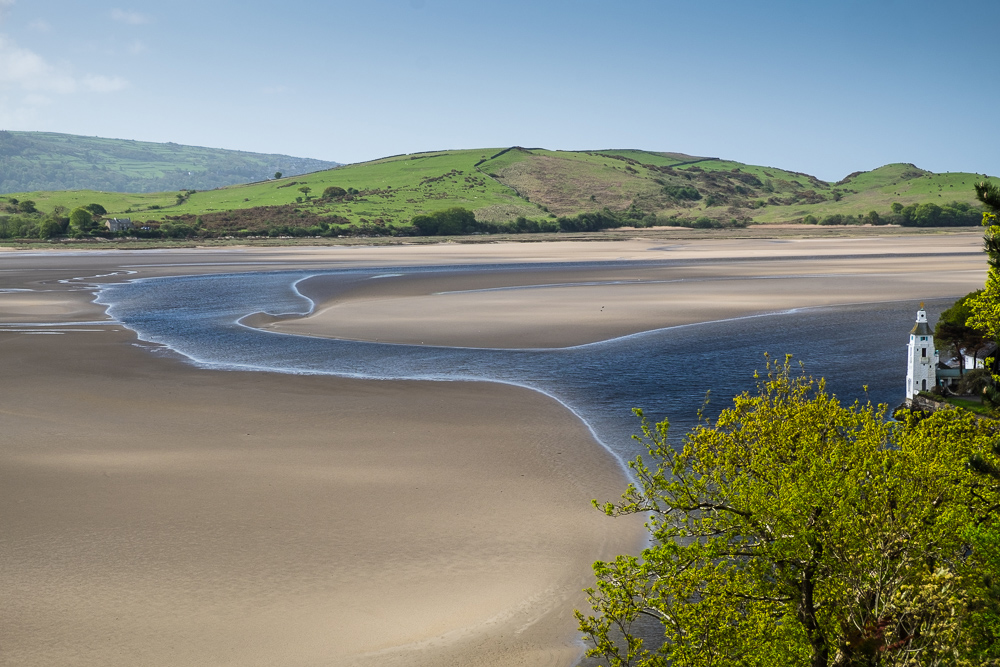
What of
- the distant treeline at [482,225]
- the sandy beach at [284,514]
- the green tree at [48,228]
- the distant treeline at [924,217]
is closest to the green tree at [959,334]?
the sandy beach at [284,514]

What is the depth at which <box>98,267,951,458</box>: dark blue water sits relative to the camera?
33.9 metres

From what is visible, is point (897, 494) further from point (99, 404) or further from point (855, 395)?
point (99, 404)

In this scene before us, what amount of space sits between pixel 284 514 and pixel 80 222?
15841 cm

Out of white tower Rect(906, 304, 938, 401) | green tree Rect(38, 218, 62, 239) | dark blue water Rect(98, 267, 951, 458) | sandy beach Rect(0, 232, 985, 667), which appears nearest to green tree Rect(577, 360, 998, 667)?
sandy beach Rect(0, 232, 985, 667)

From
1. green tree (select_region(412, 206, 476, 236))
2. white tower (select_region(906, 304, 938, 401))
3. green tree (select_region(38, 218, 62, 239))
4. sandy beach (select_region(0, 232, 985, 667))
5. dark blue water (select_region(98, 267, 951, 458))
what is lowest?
sandy beach (select_region(0, 232, 985, 667))

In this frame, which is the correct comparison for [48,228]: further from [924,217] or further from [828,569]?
[924,217]

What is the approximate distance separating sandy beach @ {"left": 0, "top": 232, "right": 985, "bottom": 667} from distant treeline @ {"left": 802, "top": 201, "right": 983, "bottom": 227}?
167447 mm

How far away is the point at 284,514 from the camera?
21.0 meters

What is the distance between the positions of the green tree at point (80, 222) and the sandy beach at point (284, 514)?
12332 centimetres

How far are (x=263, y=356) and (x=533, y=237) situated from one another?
5314 inches

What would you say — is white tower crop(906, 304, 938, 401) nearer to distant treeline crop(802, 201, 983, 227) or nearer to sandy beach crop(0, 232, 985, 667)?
sandy beach crop(0, 232, 985, 667)

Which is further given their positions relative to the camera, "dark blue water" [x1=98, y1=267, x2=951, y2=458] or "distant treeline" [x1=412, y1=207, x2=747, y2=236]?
"distant treeline" [x1=412, y1=207, x2=747, y2=236]

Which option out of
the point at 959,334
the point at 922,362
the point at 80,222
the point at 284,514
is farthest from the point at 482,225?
the point at 284,514

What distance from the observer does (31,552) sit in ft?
61.0
